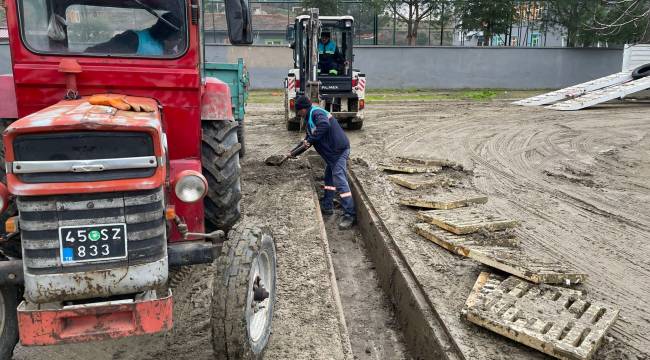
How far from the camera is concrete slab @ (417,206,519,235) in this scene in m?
6.25

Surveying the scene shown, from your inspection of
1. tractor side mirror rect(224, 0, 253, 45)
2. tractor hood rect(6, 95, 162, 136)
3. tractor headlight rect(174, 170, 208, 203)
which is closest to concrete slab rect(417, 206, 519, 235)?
tractor side mirror rect(224, 0, 253, 45)

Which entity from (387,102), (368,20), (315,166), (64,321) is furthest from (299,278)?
(368,20)

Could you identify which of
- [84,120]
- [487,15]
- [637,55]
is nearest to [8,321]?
[84,120]

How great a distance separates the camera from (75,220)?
3098 millimetres

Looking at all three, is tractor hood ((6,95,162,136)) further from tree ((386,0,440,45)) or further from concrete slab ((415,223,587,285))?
tree ((386,0,440,45))

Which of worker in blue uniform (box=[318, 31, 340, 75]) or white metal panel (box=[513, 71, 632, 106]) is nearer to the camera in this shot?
worker in blue uniform (box=[318, 31, 340, 75])

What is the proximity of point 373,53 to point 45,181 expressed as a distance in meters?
25.2

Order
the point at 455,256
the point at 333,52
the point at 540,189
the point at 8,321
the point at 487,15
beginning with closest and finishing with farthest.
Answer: the point at 8,321, the point at 455,256, the point at 540,189, the point at 333,52, the point at 487,15

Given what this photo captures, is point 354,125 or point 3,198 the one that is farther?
point 354,125

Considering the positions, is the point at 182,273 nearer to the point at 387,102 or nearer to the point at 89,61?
the point at 89,61

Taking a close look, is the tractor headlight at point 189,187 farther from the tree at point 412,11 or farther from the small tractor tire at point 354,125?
the tree at point 412,11

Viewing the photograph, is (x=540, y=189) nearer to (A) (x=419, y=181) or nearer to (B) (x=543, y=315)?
(A) (x=419, y=181)

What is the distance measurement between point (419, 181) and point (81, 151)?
6.01 metres

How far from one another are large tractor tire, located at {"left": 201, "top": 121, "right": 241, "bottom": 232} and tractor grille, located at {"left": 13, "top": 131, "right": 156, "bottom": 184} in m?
1.42
